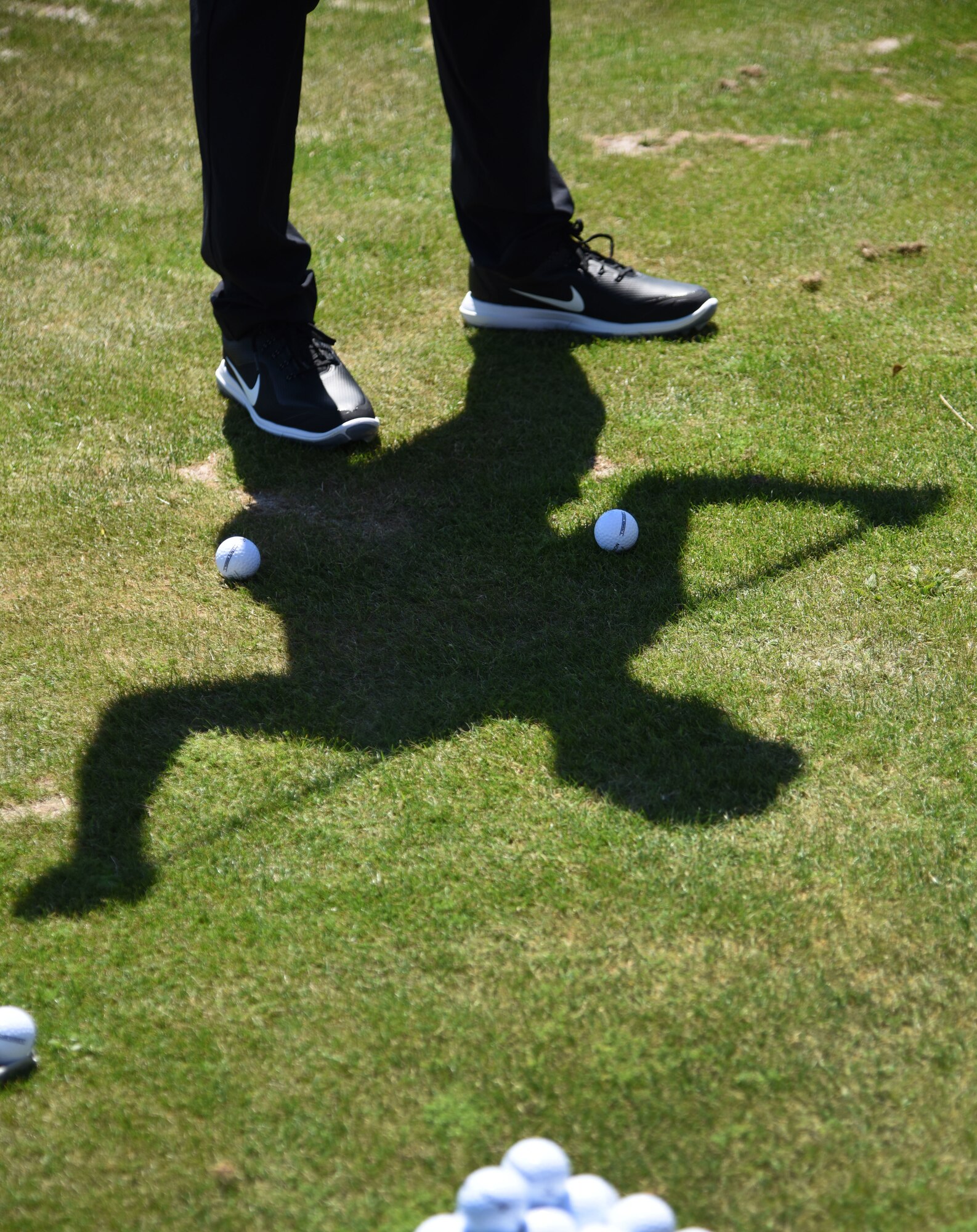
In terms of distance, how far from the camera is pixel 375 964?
6.88ft

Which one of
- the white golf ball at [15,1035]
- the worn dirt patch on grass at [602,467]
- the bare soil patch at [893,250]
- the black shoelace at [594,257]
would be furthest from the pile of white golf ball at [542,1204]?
the bare soil patch at [893,250]

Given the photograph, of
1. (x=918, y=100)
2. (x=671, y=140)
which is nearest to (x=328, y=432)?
(x=671, y=140)

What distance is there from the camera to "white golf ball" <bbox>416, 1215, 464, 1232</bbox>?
5.32 ft

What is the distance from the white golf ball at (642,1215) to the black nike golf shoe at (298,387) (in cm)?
242

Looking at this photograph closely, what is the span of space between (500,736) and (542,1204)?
1.08 m

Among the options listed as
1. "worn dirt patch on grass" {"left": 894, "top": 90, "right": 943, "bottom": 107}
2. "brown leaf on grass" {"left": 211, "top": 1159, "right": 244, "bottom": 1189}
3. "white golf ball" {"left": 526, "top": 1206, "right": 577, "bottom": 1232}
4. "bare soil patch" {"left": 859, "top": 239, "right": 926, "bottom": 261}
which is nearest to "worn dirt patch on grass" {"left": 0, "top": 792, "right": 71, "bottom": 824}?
"brown leaf on grass" {"left": 211, "top": 1159, "right": 244, "bottom": 1189}

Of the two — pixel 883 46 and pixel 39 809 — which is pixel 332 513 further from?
pixel 883 46

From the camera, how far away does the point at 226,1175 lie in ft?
5.90

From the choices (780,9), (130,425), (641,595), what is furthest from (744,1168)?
(780,9)

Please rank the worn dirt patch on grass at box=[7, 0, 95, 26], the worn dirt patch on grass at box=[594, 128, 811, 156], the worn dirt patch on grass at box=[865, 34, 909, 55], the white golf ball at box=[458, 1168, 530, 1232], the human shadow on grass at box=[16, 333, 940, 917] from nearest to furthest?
the white golf ball at box=[458, 1168, 530, 1232] → the human shadow on grass at box=[16, 333, 940, 917] → the worn dirt patch on grass at box=[594, 128, 811, 156] → the worn dirt patch on grass at box=[865, 34, 909, 55] → the worn dirt patch on grass at box=[7, 0, 95, 26]

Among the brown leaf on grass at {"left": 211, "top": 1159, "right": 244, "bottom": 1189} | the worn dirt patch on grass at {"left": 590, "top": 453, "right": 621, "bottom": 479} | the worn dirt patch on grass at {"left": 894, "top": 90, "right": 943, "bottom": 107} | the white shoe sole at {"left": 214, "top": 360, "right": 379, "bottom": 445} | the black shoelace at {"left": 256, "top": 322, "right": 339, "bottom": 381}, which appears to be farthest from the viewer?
the worn dirt patch on grass at {"left": 894, "top": 90, "right": 943, "bottom": 107}

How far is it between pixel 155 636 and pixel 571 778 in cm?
118

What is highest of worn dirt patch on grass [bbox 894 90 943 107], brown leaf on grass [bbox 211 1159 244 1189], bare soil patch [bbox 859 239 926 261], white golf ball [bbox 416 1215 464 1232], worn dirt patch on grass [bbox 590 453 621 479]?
worn dirt patch on grass [bbox 894 90 943 107]

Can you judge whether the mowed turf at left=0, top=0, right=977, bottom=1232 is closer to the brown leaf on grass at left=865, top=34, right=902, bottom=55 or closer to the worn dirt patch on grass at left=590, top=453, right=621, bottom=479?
the worn dirt patch on grass at left=590, top=453, right=621, bottom=479
